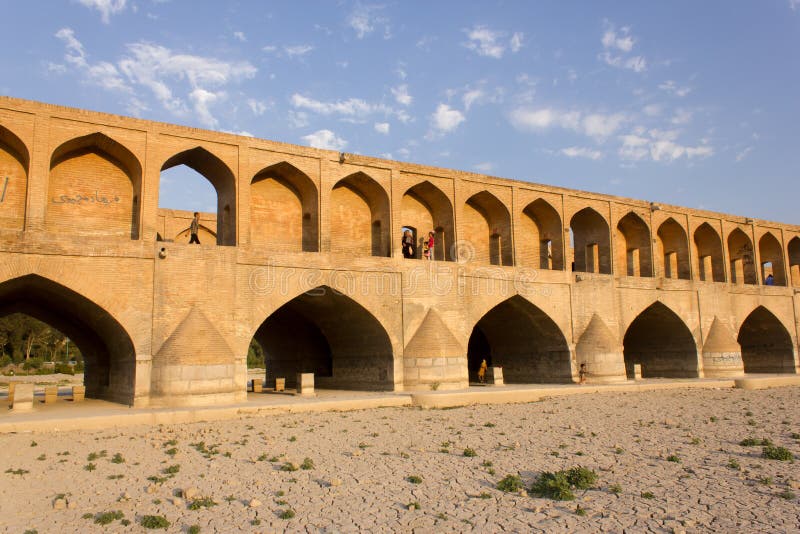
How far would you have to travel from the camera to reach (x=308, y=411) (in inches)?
532

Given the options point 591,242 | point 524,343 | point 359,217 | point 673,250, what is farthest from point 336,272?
point 673,250

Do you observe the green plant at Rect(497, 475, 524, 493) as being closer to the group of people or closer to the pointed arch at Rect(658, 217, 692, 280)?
the group of people

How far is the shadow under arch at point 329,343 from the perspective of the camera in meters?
17.6

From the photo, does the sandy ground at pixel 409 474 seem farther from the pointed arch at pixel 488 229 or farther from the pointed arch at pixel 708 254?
the pointed arch at pixel 708 254

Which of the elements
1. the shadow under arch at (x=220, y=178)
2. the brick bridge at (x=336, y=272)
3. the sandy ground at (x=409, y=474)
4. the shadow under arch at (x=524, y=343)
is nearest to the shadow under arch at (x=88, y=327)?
the brick bridge at (x=336, y=272)

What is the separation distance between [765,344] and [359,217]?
18.5 meters

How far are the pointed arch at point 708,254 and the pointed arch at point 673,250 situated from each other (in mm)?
1338

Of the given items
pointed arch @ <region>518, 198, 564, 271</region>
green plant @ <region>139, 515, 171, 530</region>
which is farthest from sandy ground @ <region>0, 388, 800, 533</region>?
pointed arch @ <region>518, 198, 564, 271</region>

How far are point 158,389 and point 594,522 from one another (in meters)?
10.5

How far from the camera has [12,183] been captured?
1446cm

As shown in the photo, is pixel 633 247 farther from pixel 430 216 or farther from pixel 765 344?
pixel 430 216

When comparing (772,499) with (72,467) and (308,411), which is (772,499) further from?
(308,411)

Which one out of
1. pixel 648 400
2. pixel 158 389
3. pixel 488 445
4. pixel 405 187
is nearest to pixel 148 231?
pixel 158 389

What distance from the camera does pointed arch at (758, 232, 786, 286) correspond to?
1083 inches
